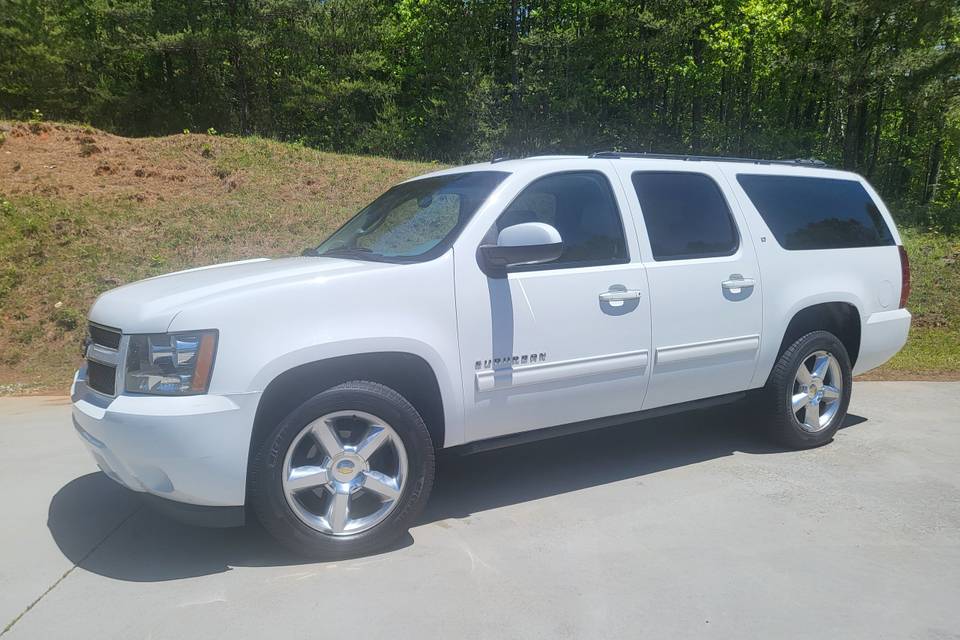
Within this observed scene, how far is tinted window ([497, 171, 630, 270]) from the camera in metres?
4.16

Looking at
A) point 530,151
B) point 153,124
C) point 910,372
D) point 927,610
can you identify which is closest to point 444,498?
point 927,610

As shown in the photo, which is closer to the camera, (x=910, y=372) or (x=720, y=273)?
Answer: (x=720, y=273)

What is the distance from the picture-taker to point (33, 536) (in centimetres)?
385

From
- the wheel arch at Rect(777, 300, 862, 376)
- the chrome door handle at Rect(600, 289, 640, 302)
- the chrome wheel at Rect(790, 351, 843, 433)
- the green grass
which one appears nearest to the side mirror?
the chrome door handle at Rect(600, 289, 640, 302)

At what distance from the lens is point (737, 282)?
4707 millimetres

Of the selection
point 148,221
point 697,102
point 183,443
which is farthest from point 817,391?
point 697,102

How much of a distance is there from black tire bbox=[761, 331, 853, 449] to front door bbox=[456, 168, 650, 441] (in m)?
1.23

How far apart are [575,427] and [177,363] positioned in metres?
2.26

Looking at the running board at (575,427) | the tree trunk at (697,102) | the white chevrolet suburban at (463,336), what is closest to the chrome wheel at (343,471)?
the white chevrolet suburban at (463,336)

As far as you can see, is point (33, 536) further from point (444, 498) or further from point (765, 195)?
point (765, 195)

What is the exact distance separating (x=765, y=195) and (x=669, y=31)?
25.6 m

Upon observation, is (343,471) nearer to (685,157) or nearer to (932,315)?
(685,157)

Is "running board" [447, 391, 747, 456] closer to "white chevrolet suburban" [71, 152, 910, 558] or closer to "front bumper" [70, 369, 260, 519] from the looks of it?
"white chevrolet suburban" [71, 152, 910, 558]

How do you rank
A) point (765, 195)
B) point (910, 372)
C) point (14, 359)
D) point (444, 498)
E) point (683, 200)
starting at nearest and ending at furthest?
1. point (444, 498)
2. point (683, 200)
3. point (765, 195)
4. point (910, 372)
5. point (14, 359)
